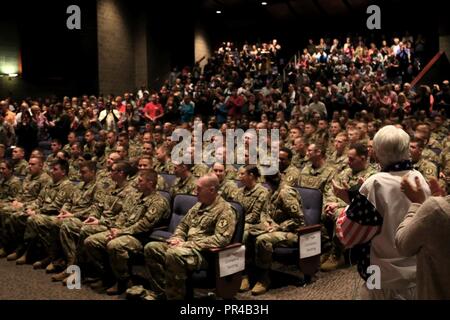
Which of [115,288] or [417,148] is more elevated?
[417,148]

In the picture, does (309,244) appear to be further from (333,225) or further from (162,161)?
(162,161)

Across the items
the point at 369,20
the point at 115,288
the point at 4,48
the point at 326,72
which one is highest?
the point at 369,20

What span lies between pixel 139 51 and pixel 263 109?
25.4ft

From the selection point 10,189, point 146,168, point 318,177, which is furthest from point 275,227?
point 10,189

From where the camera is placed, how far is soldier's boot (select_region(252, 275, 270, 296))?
14.2 ft

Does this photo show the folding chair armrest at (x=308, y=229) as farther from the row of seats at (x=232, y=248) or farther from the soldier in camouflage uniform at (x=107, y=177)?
the soldier in camouflage uniform at (x=107, y=177)

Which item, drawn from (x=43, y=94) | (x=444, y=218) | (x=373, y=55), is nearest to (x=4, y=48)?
(x=43, y=94)

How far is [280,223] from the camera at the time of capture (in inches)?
187

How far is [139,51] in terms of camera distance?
57.2 feet

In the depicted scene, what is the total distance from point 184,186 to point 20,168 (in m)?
3.01

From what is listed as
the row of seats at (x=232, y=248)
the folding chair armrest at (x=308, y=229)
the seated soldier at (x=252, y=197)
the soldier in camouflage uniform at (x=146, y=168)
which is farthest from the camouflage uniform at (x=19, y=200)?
the folding chair armrest at (x=308, y=229)

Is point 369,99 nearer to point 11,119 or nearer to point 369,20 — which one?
point 11,119

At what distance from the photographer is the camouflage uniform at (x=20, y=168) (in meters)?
7.23

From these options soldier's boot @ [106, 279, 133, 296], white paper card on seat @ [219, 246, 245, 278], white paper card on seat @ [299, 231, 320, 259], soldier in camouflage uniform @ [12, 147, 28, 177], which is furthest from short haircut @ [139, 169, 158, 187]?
soldier in camouflage uniform @ [12, 147, 28, 177]
